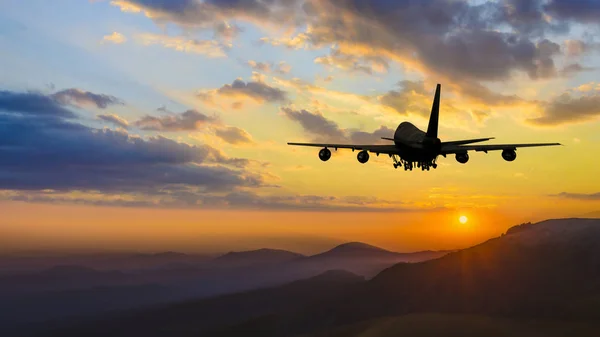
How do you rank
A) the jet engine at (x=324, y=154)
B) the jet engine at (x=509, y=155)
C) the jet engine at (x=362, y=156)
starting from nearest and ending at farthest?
1. the jet engine at (x=509, y=155)
2. the jet engine at (x=362, y=156)
3. the jet engine at (x=324, y=154)

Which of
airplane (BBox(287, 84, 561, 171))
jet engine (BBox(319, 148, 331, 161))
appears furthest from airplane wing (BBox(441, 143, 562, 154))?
jet engine (BBox(319, 148, 331, 161))

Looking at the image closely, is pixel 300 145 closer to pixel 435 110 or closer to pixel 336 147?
pixel 336 147

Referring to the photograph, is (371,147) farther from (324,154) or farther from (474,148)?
(474,148)

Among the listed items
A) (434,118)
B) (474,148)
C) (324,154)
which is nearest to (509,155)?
(474,148)

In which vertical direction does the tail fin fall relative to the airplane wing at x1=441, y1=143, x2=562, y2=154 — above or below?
above

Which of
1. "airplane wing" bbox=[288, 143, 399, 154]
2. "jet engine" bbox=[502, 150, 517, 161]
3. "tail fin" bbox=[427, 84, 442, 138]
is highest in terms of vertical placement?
"tail fin" bbox=[427, 84, 442, 138]

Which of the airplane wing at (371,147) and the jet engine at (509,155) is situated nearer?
the jet engine at (509,155)

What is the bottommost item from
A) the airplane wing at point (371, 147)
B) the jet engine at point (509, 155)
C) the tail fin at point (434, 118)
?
the jet engine at point (509, 155)

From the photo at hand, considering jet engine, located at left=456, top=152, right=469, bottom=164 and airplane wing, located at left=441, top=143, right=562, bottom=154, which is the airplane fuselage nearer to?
airplane wing, located at left=441, top=143, right=562, bottom=154

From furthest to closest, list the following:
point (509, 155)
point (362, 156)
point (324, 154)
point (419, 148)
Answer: point (324, 154) → point (362, 156) → point (419, 148) → point (509, 155)

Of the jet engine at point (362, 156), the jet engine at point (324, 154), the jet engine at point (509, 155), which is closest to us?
the jet engine at point (509, 155)

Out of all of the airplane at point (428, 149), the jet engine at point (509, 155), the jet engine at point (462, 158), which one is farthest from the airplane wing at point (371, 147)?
the jet engine at point (509, 155)

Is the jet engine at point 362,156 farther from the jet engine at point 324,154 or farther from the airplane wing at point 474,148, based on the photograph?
the airplane wing at point 474,148
